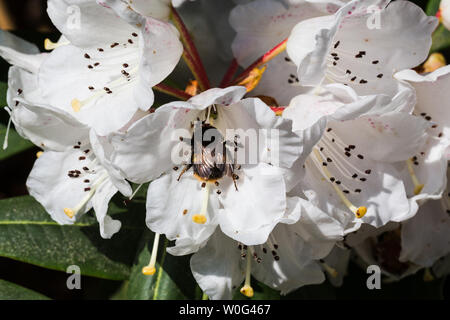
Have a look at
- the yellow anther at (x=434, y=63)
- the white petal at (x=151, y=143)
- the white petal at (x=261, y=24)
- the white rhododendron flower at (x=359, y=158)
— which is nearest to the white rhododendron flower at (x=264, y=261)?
the white rhododendron flower at (x=359, y=158)

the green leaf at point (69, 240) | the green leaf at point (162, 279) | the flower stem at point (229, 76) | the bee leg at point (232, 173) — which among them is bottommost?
the green leaf at point (162, 279)

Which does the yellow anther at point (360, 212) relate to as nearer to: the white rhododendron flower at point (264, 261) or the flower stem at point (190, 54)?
the white rhododendron flower at point (264, 261)

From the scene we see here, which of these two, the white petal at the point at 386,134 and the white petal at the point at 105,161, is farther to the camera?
the white petal at the point at 386,134

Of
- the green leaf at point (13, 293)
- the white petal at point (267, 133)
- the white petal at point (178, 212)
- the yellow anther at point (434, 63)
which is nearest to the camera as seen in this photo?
the white petal at point (267, 133)

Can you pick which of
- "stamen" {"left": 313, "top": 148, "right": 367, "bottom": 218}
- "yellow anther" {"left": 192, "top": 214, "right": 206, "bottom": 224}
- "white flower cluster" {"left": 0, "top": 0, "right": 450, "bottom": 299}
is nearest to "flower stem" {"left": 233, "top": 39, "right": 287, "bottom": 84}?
"white flower cluster" {"left": 0, "top": 0, "right": 450, "bottom": 299}

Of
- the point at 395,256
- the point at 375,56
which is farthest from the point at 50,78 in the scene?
the point at 395,256
